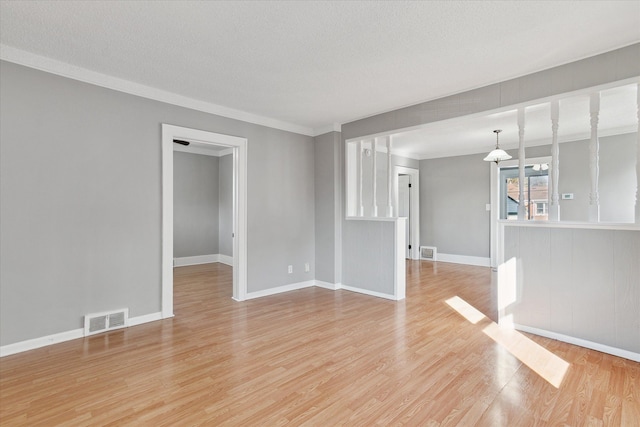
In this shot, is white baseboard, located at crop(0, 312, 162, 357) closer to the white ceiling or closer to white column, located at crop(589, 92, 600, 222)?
the white ceiling

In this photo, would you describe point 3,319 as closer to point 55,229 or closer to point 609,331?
point 55,229

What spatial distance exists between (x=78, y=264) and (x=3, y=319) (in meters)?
0.65

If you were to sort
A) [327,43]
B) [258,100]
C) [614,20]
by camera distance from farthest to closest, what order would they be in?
[258,100], [327,43], [614,20]

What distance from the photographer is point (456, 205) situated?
7199 mm

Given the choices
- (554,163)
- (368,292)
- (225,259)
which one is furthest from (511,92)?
(225,259)

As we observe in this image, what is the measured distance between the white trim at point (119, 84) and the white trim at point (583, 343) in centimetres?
406

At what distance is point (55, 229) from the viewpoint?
2.94 m

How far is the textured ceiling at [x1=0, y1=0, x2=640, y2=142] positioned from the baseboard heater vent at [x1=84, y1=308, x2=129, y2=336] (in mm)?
2420

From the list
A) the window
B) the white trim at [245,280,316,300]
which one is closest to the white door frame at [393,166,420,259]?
the window

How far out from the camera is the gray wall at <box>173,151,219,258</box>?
696 centimetres

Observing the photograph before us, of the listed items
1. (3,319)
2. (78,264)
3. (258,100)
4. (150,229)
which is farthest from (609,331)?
(3,319)

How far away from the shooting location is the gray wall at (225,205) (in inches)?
288

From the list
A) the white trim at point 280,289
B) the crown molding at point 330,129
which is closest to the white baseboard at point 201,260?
the white trim at point 280,289

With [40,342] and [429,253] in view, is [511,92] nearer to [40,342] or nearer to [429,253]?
[429,253]
